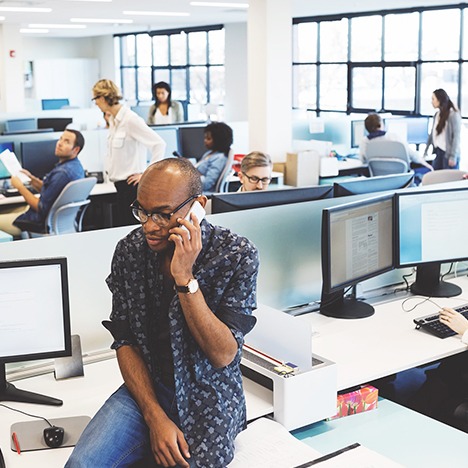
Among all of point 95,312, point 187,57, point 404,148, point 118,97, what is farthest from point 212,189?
point 187,57

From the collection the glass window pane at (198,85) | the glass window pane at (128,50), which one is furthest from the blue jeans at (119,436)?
the glass window pane at (128,50)

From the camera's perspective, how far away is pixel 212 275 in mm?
1960

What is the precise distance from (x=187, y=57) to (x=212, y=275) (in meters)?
12.5

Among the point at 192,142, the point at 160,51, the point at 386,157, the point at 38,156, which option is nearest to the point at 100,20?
the point at 160,51

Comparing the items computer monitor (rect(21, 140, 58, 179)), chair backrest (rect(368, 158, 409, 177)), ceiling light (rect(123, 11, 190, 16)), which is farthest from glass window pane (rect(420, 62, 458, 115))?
computer monitor (rect(21, 140, 58, 179))

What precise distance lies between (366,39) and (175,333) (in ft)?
31.2

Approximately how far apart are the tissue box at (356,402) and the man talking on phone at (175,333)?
48 centimetres

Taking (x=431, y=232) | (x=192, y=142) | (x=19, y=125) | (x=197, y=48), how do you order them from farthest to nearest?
(x=197, y=48) < (x=19, y=125) < (x=192, y=142) < (x=431, y=232)

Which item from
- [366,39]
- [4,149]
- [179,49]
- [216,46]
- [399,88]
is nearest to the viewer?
[4,149]

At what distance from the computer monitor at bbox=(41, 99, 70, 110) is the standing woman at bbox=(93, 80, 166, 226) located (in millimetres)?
10292

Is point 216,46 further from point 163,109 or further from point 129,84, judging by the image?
point 163,109

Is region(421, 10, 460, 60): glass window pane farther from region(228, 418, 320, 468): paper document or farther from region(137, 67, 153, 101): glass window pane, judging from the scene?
region(228, 418, 320, 468): paper document

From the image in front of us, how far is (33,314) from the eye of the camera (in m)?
2.27

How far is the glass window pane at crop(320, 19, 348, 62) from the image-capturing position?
11.1 meters
